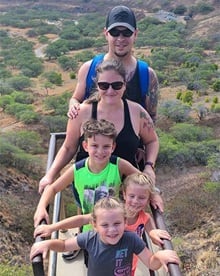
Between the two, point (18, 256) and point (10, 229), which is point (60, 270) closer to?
point (18, 256)

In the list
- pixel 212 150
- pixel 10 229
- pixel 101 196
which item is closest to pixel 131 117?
pixel 101 196

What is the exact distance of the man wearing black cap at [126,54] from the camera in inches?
125

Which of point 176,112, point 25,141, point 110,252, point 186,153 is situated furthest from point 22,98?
point 110,252

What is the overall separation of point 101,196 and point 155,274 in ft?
1.67

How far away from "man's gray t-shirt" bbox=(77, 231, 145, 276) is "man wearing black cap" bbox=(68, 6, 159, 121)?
928 millimetres

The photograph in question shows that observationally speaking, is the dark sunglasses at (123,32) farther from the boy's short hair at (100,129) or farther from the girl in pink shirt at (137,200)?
the girl in pink shirt at (137,200)

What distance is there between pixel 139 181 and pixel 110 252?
0.40 meters

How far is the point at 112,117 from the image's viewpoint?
292cm

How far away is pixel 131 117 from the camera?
2.98 m

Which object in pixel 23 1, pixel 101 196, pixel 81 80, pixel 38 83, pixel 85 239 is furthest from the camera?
pixel 23 1

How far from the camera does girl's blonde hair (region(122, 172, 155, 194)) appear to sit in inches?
104

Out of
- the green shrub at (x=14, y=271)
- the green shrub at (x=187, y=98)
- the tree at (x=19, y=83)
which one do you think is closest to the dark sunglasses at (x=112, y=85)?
the green shrub at (x=14, y=271)

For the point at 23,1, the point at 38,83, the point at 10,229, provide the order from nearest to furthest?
the point at 10,229 < the point at 38,83 < the point at 23,1

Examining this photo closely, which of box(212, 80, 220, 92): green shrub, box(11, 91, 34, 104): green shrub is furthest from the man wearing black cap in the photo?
box(212, 80, 220, 92): green shrub
